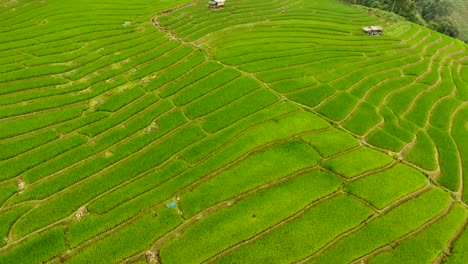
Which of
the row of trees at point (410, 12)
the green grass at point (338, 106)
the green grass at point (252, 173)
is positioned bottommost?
the green grass at point (252, 173)

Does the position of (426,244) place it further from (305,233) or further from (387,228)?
(305,233)

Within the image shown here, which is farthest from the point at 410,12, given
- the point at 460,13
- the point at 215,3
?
the point at 460,13

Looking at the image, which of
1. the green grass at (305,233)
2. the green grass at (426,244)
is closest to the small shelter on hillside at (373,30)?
the green grass at (426,244)

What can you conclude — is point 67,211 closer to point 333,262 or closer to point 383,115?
point 333,262

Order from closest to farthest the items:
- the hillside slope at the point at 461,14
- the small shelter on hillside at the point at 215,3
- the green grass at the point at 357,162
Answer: the green grass at the point at 357,162
the small shelter on hillside at the point at 215,3
the hillside slope at the point at 461,14

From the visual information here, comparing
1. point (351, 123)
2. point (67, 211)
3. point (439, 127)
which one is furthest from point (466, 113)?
point (67, 211)

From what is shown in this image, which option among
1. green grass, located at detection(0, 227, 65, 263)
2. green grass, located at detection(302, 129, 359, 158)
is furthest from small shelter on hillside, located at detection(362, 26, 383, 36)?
green grass, located at detection(0, 227, 65, 263)

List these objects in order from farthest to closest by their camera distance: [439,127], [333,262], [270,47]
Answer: [270,47] < [439,127] < [333,262]

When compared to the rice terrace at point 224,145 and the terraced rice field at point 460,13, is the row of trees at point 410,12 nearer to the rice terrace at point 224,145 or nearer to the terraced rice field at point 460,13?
the terraced rice field at point 460,13
